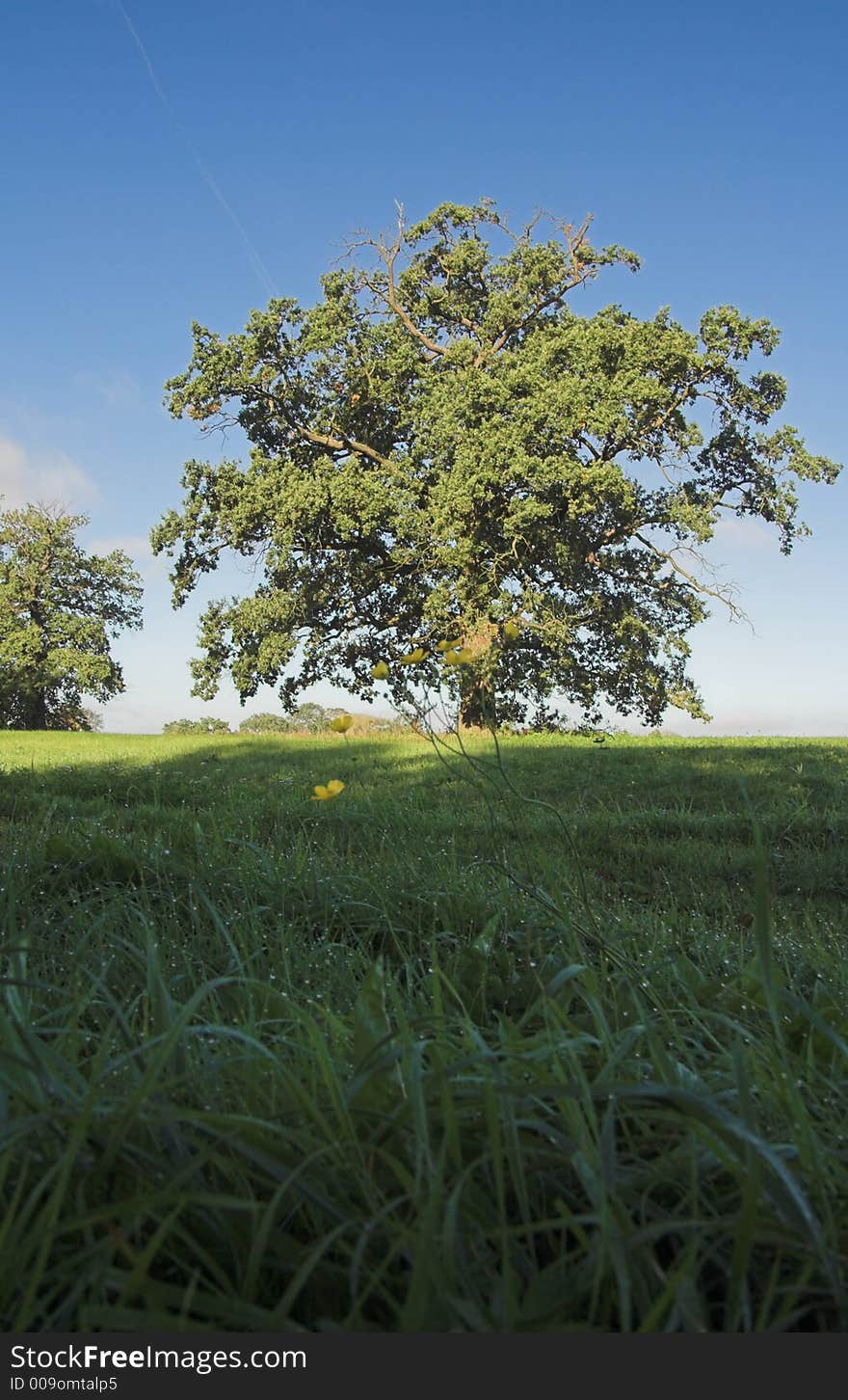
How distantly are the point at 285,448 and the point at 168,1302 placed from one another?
22911 millimetres

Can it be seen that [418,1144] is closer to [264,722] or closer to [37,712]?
[264,722]

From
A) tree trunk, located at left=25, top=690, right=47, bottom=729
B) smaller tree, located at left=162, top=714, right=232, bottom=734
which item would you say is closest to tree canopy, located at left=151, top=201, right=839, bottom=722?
smaller tree, located at left=162, top=714, right=232, bottom=734

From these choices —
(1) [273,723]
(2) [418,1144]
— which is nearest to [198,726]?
(1) [273,723]

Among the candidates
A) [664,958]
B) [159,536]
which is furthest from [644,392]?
[664,958]

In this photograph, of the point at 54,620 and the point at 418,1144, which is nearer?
the point at 418,1144

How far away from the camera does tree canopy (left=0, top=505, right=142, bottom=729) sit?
1177 inches

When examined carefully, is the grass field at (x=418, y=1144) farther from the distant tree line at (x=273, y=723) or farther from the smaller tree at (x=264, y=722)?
the smaller tree at (x=264, y=722)

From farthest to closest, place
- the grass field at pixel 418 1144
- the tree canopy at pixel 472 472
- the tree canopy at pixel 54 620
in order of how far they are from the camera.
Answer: the tree canopy at pixel 54 620
the tree canopy at pixel 472 472
the grass field at pixel 418 1144

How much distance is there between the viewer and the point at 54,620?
31438 millimetres

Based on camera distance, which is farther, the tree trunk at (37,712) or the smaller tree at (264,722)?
the tree trunk at (37,712)

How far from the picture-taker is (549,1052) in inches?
59.2

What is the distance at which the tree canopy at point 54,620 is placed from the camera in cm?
2989

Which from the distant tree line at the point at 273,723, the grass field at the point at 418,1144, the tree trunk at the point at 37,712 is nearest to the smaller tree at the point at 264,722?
the distant tree line at the point at 273,723

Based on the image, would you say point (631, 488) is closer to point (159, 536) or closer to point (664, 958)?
point (159, 536)
